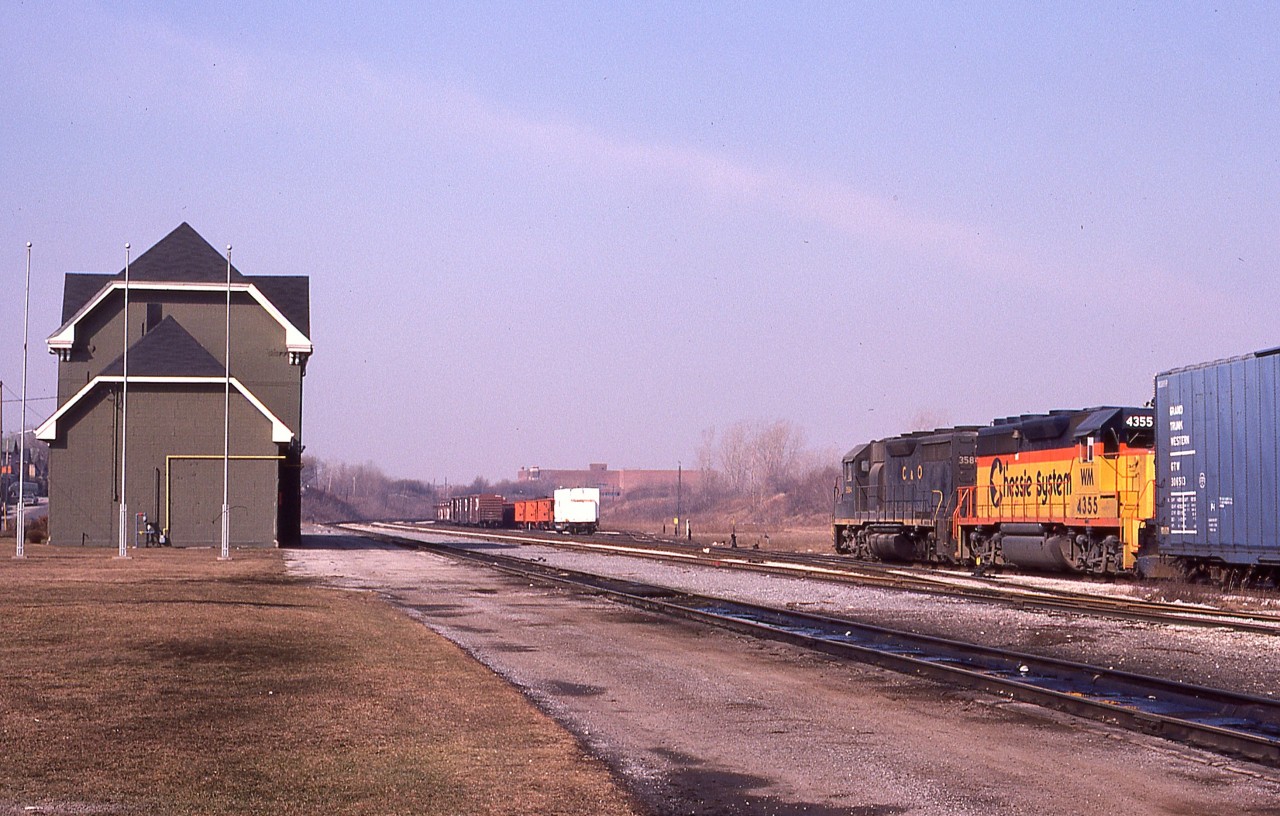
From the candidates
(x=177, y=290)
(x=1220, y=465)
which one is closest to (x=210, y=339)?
(x=177, y=290)

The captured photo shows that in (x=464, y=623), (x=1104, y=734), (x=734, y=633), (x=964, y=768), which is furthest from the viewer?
(x=464, y=623)

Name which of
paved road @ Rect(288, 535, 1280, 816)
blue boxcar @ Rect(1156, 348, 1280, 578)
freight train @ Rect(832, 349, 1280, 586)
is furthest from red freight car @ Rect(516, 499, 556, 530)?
paved road @ Rect(288, 535, 1280, 816)

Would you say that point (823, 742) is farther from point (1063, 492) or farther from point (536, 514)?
point (536, 514)

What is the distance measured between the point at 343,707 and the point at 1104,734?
6555 mm

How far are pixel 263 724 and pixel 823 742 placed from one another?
179 inches

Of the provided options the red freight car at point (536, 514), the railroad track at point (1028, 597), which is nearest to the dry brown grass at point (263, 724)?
the railroad track at point (1028, 597)

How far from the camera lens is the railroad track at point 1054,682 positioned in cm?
1067

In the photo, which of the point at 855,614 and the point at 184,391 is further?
the point at 184,391

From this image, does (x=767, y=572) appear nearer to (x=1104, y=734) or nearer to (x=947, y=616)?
(x=947, y=616)

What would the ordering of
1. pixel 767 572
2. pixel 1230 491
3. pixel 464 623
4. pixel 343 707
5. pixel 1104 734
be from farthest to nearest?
pixel 767 572 < pixel 1230 491 < pixel 464 623 < pixel 343 707 < pixel 1104 734

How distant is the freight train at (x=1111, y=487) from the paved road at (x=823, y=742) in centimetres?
1289

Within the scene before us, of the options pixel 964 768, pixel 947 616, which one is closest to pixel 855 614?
pixel 947 616

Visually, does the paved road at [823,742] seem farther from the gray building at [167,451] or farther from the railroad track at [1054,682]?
the gray building at [167,451]

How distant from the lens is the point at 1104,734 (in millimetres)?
10656
